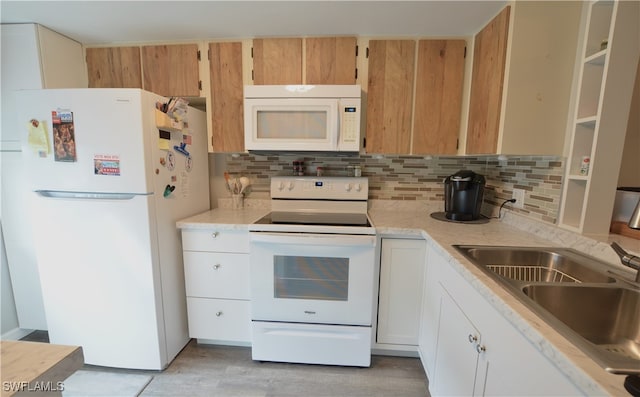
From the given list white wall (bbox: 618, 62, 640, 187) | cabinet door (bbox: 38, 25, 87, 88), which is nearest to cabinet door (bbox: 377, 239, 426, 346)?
white wall (bbox: 618, 62, 640, 187)

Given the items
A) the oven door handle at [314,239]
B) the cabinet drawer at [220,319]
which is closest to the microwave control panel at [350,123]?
the oven door handle at [314,239]

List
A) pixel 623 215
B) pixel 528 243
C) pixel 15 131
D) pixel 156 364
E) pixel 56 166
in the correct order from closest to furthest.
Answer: pixel 623 215
pixel 528 243
pixel 56 166
pixel 156 364
pixel 15 131

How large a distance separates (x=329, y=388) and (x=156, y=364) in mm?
1092

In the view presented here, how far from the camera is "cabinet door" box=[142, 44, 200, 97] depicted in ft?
5.92

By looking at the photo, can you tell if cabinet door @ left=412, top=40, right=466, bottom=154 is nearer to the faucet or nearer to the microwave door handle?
the microwave door handle

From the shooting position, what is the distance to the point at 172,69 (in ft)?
5.96

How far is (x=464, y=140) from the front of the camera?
1743 mm

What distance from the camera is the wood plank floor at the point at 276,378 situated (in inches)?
58.0

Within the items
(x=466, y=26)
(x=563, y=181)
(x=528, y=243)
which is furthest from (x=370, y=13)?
(x=528, y=243)

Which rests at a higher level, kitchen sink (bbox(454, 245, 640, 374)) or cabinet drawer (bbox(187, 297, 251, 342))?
kitchen sink (bbox(454, 245, 640, 374))

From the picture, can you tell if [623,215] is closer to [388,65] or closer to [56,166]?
[388,65]

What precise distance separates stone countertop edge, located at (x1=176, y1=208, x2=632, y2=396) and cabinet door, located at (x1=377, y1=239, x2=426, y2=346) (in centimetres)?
10

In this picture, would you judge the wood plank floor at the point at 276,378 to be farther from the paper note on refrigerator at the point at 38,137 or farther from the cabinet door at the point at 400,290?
the paper note on refrigerator at the point at 38,137
